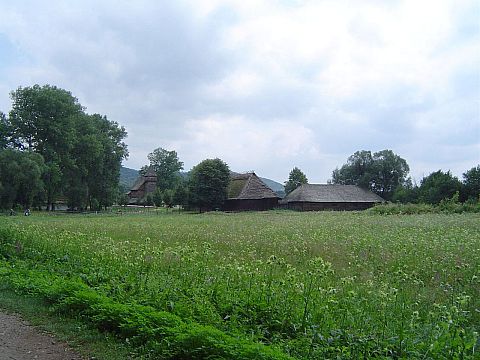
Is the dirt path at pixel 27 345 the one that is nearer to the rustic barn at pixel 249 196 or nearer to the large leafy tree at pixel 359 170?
the rustic barn at pixel 249 196

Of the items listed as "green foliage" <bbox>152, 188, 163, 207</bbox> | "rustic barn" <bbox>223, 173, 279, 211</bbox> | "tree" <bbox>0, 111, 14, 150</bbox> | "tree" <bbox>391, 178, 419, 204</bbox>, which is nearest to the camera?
"tree" <bbox>0, 111, 14, 150</bbox>

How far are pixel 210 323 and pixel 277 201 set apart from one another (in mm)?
73211

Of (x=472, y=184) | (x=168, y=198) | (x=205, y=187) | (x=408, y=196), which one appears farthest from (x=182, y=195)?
(x=472, y=184)

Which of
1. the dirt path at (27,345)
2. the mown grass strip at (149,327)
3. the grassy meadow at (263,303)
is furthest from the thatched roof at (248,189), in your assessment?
the dirt path at (27,345)

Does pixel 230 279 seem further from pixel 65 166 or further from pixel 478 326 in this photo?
pixel 65 166

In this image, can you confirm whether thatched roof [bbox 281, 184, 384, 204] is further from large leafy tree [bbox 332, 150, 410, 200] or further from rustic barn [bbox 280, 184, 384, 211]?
large leafy tree [bbox 332, 150, 410, 200]

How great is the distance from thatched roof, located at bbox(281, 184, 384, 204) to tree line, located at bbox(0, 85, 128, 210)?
31.6 m

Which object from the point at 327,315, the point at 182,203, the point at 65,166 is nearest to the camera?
the point at 327,315

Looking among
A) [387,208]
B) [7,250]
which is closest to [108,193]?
[387,208]

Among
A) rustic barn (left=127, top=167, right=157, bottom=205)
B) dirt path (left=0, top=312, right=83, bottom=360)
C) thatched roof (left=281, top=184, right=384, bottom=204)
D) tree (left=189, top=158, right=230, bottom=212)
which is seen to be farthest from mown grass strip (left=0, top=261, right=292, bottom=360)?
rustic barn (left=127, top=167, right=157, bottom=205)

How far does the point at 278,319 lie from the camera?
6797 millimetres

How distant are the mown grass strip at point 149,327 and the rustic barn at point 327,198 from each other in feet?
220

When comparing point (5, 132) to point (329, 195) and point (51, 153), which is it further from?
point (329, 195)

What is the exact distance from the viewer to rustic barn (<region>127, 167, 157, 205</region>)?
4926 inches
